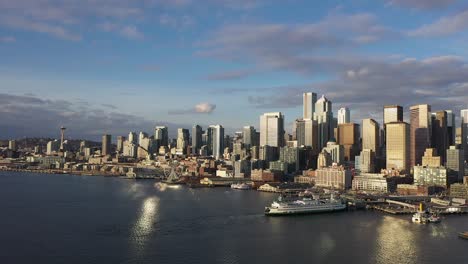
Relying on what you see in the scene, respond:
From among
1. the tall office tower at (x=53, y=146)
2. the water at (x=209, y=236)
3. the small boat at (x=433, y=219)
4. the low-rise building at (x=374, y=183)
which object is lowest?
the water at (x=209, y=236)

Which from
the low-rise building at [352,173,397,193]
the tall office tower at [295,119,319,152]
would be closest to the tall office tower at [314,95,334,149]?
the tall office tower at [295,119,319,152]

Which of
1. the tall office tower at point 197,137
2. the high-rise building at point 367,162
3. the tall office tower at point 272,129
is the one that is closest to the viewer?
the high-rise building at point 367,162

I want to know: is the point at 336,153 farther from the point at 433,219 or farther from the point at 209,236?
the point at 209,236

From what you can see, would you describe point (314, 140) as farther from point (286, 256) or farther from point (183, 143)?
point (286, 256)

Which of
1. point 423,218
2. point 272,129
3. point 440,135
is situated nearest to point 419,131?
point 440,135

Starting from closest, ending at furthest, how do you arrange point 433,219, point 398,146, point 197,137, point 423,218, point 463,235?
point 463,235
point 423,218
point 433,219
point 398,146
point 197,137

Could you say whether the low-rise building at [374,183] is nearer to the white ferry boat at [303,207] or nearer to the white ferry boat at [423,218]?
the white ferry boat at [303,207]

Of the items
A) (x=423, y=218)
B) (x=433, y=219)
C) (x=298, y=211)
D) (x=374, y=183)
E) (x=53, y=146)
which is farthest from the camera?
(x=53, y=146)

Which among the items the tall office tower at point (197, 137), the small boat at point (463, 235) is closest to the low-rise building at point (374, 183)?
the small boat at point (463, 235)
